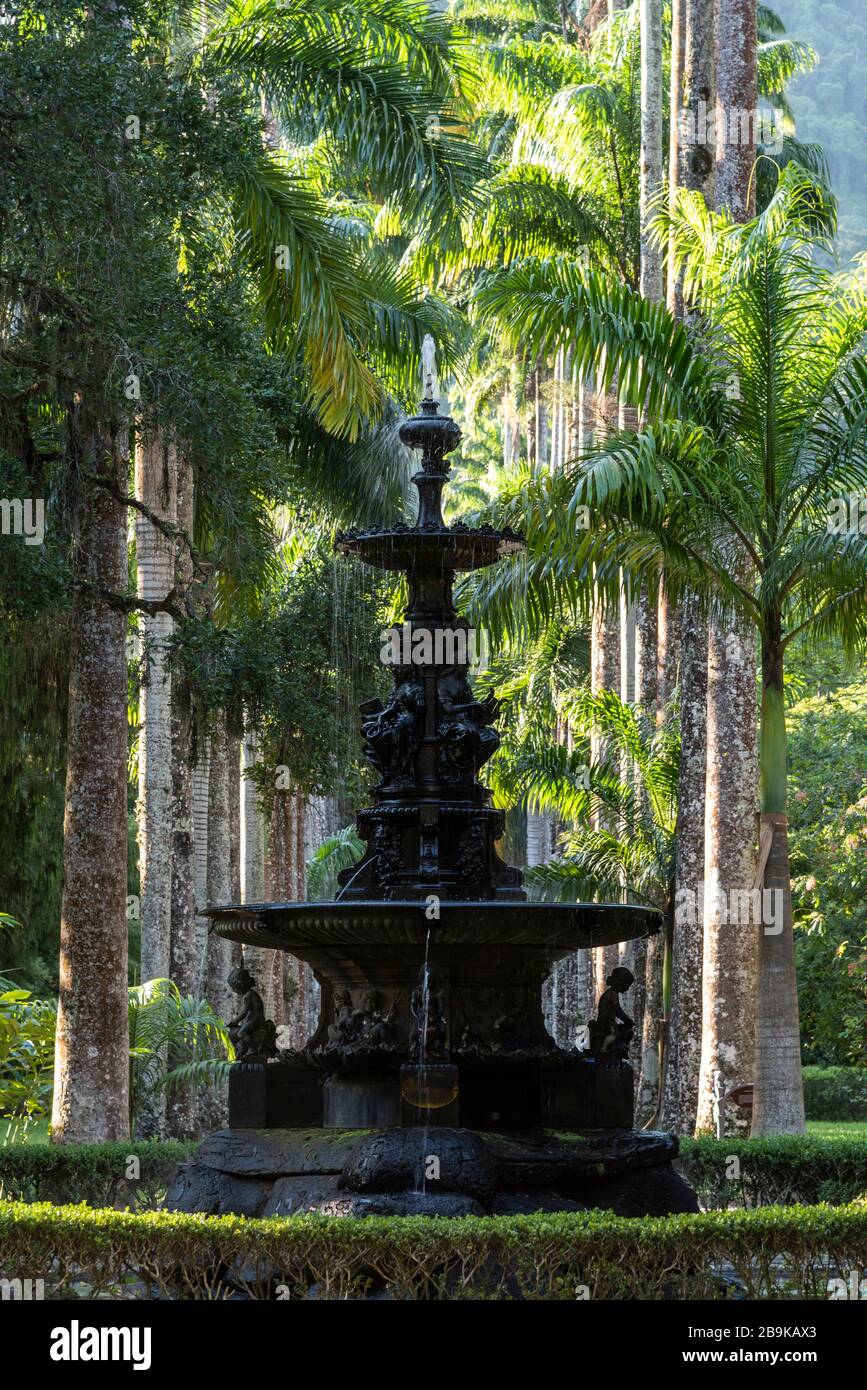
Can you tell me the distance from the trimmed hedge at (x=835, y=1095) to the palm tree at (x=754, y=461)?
24.9 meters

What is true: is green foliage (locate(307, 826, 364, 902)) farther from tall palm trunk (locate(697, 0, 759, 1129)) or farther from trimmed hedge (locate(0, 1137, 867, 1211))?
trimmed hedge (locate(0, 1137, 867, 1211))

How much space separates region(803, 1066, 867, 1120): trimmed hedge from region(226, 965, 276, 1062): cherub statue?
2823 centimetres

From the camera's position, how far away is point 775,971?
44.8 feet

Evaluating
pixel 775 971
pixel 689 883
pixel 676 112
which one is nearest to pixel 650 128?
pixel 676 112

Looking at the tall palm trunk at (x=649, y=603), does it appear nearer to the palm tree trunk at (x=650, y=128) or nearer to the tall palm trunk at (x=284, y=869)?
the palm tree trunk at (x=650, y=128)

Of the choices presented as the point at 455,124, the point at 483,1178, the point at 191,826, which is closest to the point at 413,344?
the point at 455,124

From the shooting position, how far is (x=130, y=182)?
1279 cm

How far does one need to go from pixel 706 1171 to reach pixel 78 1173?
4123mm

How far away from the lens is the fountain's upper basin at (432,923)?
9656mm

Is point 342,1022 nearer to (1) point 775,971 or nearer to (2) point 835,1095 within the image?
(1) point 775,971

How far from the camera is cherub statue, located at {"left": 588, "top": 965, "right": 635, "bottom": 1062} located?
1077 centimetres

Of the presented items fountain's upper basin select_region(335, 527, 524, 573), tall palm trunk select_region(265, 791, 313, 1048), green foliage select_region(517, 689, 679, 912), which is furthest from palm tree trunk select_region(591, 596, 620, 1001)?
fountain's upper basin select_region(335, 527, 524, 573)
